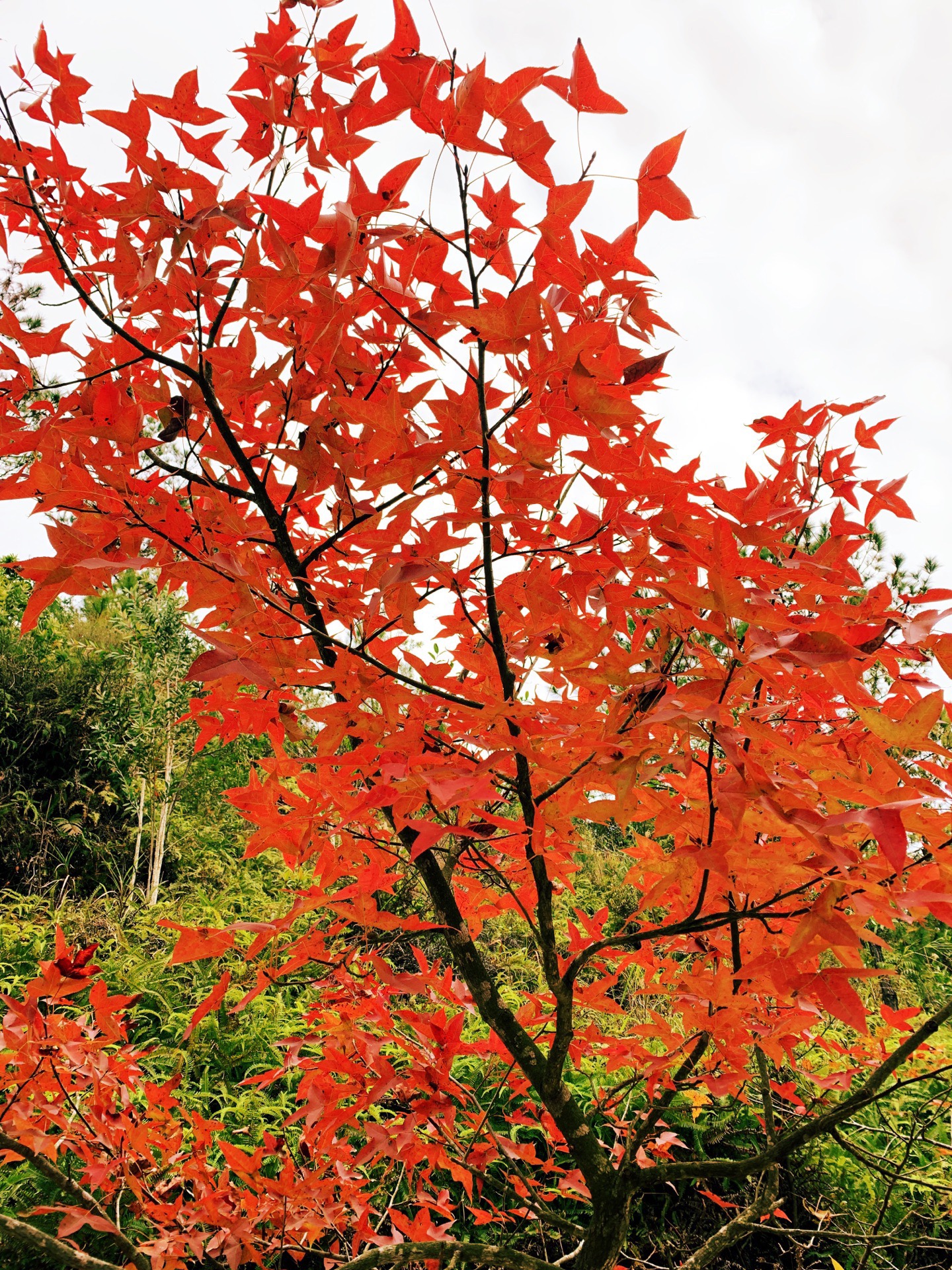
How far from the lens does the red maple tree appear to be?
2.33ft

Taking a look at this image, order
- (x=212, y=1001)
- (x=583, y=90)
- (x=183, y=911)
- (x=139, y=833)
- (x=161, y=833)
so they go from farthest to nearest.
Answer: (x=139, y=833) < (x=161, y=833) < (x=183, y=911) < (x=212, y=1001) < (x=583, y=90)

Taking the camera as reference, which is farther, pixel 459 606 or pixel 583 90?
pixel 459 606

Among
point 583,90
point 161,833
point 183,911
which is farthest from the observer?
point 161,833

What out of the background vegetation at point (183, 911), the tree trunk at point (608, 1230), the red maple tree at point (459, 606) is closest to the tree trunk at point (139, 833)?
the background vegetation at point (183, 911)

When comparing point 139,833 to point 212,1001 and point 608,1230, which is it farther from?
point 608,1230

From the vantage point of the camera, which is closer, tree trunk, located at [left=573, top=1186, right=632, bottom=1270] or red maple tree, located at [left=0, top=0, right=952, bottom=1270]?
red maple tree, located at [left=0, top=0, right=952, bottom=1270]

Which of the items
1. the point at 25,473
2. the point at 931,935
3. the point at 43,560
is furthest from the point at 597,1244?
the point at 931,935

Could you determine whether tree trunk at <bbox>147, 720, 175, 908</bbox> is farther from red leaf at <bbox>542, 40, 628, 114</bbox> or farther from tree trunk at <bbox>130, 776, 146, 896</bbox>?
red leaf at <bbox>542, 40, 628, 114</bbox>

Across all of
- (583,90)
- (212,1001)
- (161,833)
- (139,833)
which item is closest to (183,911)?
(161,833)

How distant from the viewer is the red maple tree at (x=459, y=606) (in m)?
0.71

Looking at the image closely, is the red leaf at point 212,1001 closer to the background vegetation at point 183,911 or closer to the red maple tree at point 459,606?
the red maple tree at point 459,606

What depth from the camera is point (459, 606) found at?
112 cm

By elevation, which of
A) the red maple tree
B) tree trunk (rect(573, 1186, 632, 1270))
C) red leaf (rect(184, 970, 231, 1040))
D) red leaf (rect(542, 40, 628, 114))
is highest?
red leaf (rect(542, 40, 628, 114))

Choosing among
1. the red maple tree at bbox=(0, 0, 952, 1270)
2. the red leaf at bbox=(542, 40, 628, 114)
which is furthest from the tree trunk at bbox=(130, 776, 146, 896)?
the red leaf at bbox=(542, 40, 628, 114)
